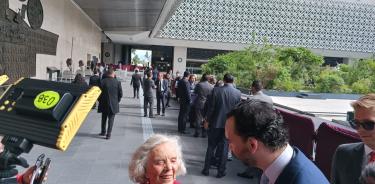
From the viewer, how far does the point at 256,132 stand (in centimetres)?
151

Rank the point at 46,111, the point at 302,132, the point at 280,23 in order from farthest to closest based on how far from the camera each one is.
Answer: the point at 280,23 < the point at 302,132 < the point at 46,111

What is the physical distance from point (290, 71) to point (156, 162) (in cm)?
2763

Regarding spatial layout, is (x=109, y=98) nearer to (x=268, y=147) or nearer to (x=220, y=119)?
(x=220, y=119)

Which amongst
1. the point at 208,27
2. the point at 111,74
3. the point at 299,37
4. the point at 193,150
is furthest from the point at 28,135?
the point at 299,37

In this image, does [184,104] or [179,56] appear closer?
[184,104]

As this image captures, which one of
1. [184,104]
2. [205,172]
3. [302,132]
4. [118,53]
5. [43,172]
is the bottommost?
[205,172]

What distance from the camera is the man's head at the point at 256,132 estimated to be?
4.96 ft

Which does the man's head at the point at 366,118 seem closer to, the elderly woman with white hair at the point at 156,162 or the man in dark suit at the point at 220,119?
the elderly woman with white hair at the point at 156,162

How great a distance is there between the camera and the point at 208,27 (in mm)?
57781

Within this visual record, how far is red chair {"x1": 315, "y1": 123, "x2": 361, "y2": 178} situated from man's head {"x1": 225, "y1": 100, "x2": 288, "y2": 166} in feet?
12.4

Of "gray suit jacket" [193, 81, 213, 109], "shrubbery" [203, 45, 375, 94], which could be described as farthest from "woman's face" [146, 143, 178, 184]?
"shrubbery" [203, 45, 375, 94]

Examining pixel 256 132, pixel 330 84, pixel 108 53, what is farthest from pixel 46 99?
pixel 108 53

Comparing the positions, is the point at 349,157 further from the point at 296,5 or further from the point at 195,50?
the point at 296,5

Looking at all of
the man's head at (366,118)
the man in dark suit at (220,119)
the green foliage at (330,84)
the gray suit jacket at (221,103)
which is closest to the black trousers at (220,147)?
the man in dark suit at (220,119)
